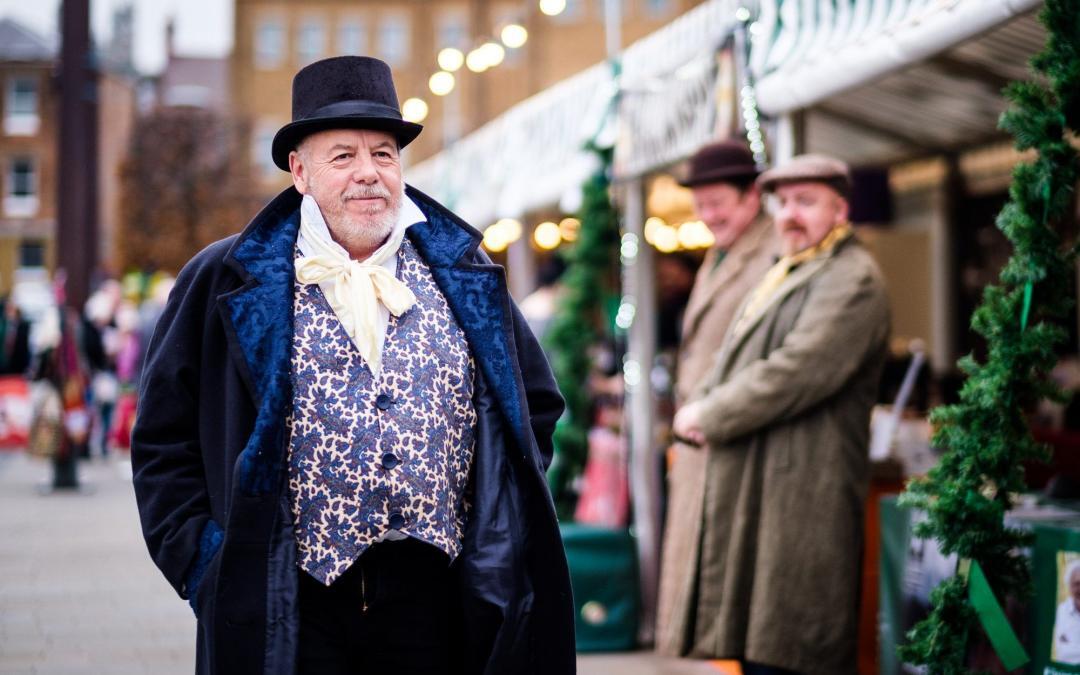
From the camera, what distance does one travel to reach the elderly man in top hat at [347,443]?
118 inches

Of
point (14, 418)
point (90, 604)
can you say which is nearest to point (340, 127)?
point (90, 604)

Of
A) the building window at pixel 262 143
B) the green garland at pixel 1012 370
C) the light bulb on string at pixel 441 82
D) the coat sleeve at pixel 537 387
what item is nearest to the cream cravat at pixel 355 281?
the coat sleeve at pixel 537 387

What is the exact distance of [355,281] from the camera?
10.4 ft

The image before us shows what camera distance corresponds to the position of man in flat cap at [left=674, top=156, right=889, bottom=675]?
4727mm

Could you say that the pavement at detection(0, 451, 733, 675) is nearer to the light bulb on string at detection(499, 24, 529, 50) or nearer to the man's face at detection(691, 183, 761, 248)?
the man's face at detection(691, 183, 761, 248)

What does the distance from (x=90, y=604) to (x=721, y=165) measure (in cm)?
467

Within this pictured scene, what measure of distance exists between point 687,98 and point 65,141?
10577 millimetres

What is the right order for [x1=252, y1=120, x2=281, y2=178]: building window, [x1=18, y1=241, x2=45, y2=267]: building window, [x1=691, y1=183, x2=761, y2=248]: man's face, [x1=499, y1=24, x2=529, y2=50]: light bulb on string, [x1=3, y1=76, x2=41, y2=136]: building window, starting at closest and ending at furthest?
[x1=691, y1=183, x2=761, y2=248]: man's face → [x1=499, y1=24, x2=529, y2=50]: light bulb on string → [x1=252, y1=120, x2=281, y2=178]: building window → [x1=18, y1=241, x2=45, y2=267]: building window → [x1=3, y1=76, x2=41, y2=136]: building window

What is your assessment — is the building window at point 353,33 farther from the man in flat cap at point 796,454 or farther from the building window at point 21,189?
the man in flat cap at point 796,454

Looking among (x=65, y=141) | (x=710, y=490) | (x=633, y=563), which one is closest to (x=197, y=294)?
(x=710, y=490)

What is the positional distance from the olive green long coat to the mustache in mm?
1892

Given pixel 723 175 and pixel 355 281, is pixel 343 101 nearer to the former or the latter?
pixel 355 281

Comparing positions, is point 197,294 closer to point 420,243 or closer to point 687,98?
point 420,243

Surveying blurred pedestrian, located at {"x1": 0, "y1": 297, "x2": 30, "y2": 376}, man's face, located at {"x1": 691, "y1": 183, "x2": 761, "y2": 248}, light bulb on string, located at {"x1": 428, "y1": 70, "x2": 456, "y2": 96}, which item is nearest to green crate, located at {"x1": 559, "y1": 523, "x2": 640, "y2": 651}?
man's face, located at {"x1": 691, "y1": 183, "x2": 761, "y2": 248}
